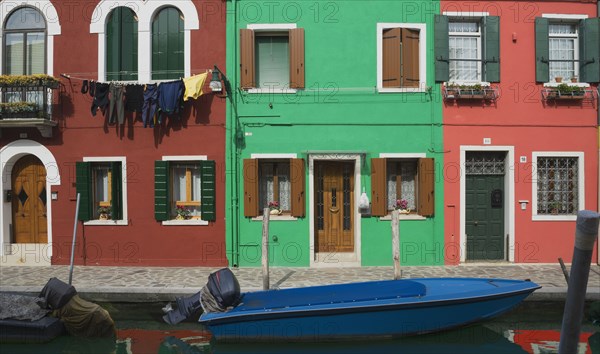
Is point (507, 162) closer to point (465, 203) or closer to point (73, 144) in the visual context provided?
point (465, 203)

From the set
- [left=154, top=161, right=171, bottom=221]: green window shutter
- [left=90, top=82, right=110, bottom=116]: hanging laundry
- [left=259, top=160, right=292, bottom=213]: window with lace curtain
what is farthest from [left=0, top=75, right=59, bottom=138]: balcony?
[left=259, top=160, right=292, bottom=213]: window with lace curtain

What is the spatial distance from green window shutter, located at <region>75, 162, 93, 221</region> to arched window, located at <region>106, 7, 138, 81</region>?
2032 millimetres

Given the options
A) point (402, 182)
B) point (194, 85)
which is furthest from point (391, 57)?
point (194, 85)

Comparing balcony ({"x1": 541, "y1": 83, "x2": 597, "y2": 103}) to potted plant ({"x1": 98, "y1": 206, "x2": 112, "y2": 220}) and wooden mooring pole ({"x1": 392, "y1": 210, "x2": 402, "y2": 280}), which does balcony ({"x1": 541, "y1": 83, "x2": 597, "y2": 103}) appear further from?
potted plant ({"x1": 98, "y1": 206, "x2": 112, "y2": 220})

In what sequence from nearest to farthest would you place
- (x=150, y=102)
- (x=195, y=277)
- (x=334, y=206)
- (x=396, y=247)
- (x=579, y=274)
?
1. (x=579, y=274)
2. (x=396, y=247)
3. (x=195, y=277)
4. (x=150, y=102)
5. (x=334, y=206)

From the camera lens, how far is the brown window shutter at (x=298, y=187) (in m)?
10.8

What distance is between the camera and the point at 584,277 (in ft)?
10.2

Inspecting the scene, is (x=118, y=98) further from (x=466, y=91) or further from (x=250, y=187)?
(x=466, y=91)

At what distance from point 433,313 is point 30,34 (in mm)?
10278

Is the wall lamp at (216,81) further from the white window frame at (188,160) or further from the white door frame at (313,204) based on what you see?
the white door frame at (313,204)

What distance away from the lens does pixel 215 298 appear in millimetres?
7297

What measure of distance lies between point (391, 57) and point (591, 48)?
14.0 feet

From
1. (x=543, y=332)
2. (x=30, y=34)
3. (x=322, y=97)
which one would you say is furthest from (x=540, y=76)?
(x=30, y=34)

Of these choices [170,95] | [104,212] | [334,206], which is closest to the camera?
[170,95]
